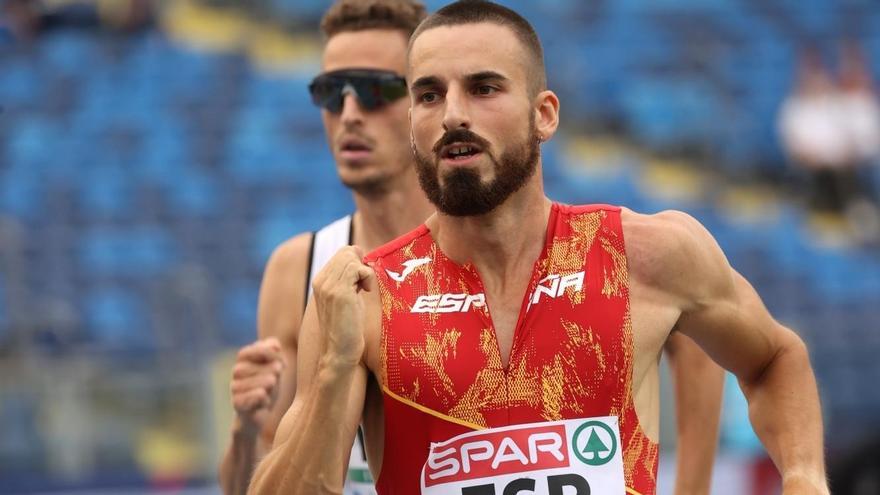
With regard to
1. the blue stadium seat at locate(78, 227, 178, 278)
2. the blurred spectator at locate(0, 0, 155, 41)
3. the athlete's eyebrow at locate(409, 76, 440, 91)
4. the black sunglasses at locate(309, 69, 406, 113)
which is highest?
the blurred spectator at locate(0, 0, 155, 41)

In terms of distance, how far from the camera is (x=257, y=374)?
4.62m

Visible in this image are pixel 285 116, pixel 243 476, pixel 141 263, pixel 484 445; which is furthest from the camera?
pixel 285 116

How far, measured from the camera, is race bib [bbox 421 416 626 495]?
12.2 feet

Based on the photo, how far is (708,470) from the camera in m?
5.39

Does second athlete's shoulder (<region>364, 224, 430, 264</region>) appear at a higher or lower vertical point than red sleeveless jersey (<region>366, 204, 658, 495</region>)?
higher

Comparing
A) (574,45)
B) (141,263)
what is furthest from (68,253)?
(574,45)

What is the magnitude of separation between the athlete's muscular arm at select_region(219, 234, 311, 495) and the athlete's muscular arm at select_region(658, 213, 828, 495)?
1355 mm

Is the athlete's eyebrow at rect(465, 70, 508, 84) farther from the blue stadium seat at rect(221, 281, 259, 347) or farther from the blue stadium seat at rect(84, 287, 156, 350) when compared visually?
the blue stadium seat at rect(84, 287, 156, 350)

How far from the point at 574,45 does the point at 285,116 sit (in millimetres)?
3269

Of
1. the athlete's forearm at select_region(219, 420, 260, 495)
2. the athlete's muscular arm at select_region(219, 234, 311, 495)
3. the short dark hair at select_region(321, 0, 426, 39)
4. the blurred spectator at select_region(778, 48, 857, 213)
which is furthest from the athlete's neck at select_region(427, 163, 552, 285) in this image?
the blurred spectator at select_region(778, 48, 857, 213)

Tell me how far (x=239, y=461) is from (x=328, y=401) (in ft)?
5.67

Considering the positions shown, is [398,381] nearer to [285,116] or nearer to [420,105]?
[420,105]

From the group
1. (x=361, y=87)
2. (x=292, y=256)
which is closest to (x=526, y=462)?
(x=292, y=256)

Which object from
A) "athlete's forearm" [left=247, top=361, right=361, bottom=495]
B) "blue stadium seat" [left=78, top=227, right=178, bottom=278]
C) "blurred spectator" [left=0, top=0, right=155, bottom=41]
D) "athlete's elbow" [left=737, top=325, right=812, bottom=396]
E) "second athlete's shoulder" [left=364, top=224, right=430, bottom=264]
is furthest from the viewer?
"blurred spectator" [left=0, top=0, right=155, bottom=41]
